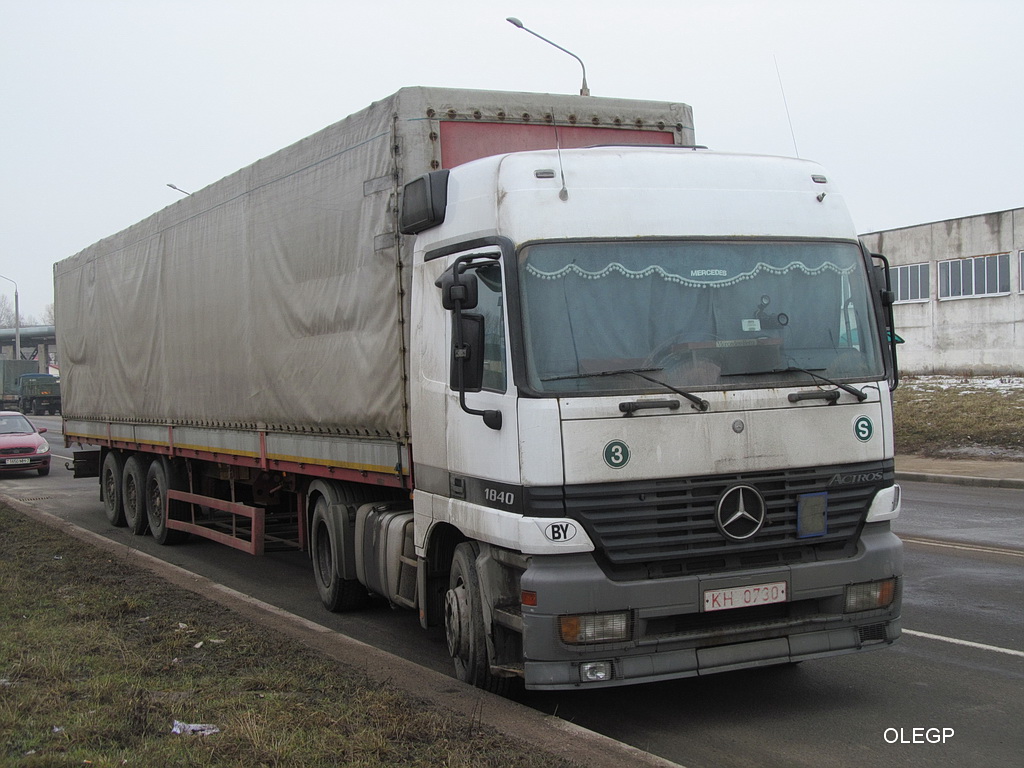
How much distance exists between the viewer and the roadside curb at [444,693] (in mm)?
5102

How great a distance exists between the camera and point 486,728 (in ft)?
17.5

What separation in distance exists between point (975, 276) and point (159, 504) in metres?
33.5

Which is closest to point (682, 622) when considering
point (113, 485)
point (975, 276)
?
point (113, 485)

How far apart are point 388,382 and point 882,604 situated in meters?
3.64

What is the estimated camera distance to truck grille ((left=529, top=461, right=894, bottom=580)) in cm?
559

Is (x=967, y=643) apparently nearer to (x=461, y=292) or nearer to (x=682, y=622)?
(x=682, y=622)

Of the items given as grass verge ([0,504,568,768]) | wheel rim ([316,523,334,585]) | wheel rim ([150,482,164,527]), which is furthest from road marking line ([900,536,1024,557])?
wheel rim ([150,482,164,527])

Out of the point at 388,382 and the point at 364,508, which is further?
the point at 364,508

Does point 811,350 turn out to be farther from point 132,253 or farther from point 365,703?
point 132,253

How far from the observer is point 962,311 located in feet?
130

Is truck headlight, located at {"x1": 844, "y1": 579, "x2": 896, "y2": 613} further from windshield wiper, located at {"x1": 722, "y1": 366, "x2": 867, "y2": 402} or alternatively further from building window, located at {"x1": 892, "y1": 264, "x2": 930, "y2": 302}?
building window, located at {"x1": 892, "y1": 264, "x2": 930, "y2": 302}

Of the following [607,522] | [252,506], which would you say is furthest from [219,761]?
[252,506]

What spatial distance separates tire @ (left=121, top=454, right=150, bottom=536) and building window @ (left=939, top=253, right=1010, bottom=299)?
32211mm

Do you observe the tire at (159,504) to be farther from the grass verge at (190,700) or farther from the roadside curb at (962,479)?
the roadside curb at (962,479)
